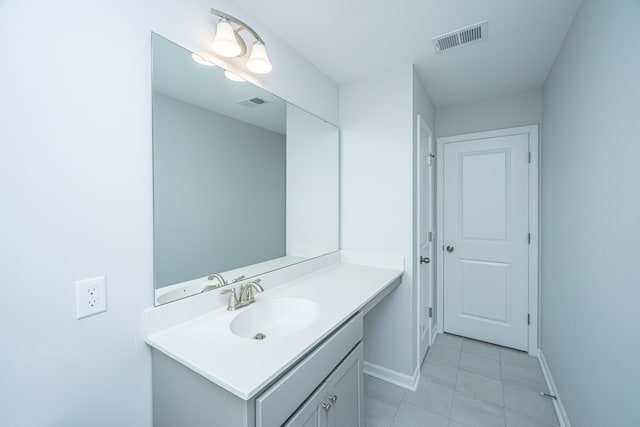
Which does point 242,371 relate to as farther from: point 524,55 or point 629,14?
point 524,55

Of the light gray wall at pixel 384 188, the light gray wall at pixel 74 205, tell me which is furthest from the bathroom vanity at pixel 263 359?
the light gray wall at pixel 384 188

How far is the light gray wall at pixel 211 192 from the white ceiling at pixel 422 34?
0.60 metres

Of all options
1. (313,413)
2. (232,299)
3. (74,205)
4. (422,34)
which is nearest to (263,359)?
(313,413)

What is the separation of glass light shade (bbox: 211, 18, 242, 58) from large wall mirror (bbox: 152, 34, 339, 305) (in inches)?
3.8

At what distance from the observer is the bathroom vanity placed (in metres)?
0.81

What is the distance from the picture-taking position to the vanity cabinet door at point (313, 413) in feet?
2.98

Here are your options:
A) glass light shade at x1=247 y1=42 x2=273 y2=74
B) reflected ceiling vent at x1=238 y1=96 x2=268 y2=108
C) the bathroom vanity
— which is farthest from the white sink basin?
glass light shade at x1=247 y1=42 x2=273 y2=74

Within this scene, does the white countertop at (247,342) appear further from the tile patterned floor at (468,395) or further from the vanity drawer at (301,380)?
the tile patterned floor at (468,395)

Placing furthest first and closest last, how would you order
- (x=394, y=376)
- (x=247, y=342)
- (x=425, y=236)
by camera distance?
(x=425, y=236), (x=394, y=376), (x=247, y=342)

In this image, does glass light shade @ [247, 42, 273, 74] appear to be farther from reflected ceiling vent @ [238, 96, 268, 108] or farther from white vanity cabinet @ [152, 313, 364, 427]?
white vanity cabinet @ [152, 313, 364, 427]

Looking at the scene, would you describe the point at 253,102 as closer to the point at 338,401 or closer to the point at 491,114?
the point at 338,401

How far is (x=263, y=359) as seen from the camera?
2.89ft

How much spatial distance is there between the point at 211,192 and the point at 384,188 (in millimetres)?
1283

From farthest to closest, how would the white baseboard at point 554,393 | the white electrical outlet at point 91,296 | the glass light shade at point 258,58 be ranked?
the white baseboard at point 554,393 < the glass light shade at point 258,58 < the white electrical outlet at point 91,296
